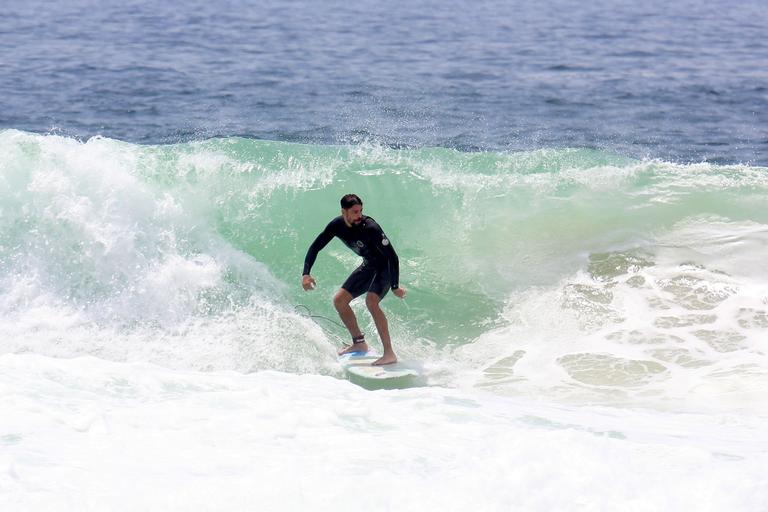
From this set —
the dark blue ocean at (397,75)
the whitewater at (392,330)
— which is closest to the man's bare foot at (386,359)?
the whitewater at (392,330)

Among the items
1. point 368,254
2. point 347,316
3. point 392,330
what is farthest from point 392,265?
point 392,330

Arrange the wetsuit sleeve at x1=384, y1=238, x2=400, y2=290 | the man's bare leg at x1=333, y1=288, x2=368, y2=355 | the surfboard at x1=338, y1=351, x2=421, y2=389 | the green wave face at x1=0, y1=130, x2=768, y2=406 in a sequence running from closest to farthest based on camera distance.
Answer: the surfboard at x1=338, y1=351, x2=421, y2=389, the wetsuit sleeve at x1=384, y1=238, x2=400, y2=290, the man's bare leg at x1=333, y1=288, x2=368, y2=355, the green wave face at x1=0, y1=130, x2=768, y2=406

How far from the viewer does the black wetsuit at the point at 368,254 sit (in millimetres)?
8648

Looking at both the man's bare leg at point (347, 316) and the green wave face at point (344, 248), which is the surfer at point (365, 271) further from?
the green wave face at point (344, 248)

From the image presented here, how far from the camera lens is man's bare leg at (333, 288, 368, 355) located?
29.2 ft

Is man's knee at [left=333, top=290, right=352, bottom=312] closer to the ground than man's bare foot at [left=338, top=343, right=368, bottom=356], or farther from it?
farther from it

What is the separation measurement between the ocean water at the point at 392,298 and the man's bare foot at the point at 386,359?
1.11 ft

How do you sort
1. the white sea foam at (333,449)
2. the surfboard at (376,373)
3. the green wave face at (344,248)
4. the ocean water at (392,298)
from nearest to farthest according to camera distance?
the white sea foam at (333,449)
the ocean water at (392,298)
the surfboard at (376,373)
the green wave face at (344,248)

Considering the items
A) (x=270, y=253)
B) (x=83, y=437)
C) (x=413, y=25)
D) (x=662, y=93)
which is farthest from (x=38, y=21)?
(x=83, y=437)

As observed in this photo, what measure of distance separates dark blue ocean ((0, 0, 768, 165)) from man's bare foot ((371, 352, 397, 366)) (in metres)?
7.42

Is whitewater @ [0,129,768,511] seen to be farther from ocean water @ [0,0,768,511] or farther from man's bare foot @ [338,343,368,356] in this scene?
man's bare foot @ [338,343,368,356]

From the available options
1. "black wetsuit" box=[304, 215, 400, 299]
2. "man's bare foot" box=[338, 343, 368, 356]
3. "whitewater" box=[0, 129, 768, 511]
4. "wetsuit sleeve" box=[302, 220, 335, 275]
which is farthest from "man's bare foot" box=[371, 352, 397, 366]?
"wetsuit sleeve" box=[302, 220, 335, 275]

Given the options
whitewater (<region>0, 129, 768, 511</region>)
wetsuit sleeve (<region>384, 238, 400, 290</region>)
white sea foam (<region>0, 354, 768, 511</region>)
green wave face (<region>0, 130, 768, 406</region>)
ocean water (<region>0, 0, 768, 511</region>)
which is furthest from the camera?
green wave face (<region>0, 130, 768, 406</region>)

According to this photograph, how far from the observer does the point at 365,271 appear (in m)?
8.84
